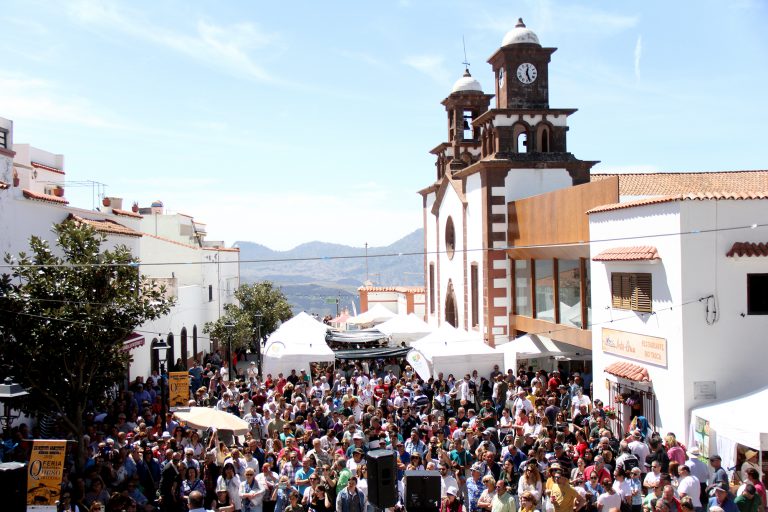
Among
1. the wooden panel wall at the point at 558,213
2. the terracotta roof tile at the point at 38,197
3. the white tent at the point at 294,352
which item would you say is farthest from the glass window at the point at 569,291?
the terracotta roof tile at the point at 38,197

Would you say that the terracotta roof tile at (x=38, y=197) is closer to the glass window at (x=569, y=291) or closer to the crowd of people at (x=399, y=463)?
the crowd of people at (x=399, y=463)

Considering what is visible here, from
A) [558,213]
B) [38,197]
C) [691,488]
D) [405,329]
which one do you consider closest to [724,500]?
[691,488]

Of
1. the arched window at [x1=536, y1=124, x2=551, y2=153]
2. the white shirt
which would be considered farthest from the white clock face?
the white shirt

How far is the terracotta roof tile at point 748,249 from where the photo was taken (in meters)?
14.8

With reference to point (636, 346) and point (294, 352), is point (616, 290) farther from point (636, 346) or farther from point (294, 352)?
point (294, 352)

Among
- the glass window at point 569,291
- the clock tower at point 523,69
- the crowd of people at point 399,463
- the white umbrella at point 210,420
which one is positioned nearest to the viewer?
the crowd of people at point 399,463

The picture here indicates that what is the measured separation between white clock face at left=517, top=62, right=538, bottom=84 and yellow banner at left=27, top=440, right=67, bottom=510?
71.3 feet

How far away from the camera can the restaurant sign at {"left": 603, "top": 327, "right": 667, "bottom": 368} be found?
1612 centimetres

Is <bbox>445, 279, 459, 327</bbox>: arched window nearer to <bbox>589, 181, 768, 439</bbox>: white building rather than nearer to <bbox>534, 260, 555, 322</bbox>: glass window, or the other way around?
<bbox>534, 260, 555, 322</bbox>: glass window

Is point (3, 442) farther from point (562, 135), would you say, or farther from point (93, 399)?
point (562, 135)

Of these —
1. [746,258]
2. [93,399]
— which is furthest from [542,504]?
[93,399]

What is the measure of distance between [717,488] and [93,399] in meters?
10.8

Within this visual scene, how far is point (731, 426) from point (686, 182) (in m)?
17.8

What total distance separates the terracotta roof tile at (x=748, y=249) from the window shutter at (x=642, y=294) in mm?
1994
